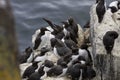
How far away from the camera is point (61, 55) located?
11.1 metres

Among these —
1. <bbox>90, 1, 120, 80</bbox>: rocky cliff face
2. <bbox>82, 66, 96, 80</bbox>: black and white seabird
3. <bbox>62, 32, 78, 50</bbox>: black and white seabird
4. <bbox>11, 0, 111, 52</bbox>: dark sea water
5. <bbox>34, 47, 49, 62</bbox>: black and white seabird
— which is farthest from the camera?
<bbox>11, 0, 111, 52</bbox>: dark sea water

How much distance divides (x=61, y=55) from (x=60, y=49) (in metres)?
0.25

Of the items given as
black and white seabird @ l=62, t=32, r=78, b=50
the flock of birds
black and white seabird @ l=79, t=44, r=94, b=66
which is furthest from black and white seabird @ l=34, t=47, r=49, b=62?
black and white seabird @ l=79, t=44, r=94, b=66

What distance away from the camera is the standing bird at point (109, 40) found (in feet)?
26.8

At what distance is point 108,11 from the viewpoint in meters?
11.4

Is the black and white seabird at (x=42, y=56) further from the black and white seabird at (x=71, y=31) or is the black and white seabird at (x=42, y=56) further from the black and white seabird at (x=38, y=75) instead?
the black and white seabird at (x=38, y=75)

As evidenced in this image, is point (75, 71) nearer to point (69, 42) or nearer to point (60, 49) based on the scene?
point (60, 49)

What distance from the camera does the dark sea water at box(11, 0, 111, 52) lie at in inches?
705

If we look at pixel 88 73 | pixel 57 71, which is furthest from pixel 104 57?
pixel 57 71

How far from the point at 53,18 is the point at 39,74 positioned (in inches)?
358

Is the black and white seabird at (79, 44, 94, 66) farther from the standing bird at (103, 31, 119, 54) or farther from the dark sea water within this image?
the dark sea water

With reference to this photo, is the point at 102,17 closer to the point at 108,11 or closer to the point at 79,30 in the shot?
the point at 108,11

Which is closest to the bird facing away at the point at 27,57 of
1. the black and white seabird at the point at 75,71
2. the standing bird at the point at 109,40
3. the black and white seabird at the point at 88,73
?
the black and white seabird at the point at 75,71

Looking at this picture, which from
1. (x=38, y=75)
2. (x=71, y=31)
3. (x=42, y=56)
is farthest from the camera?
(x=71, y=31)
